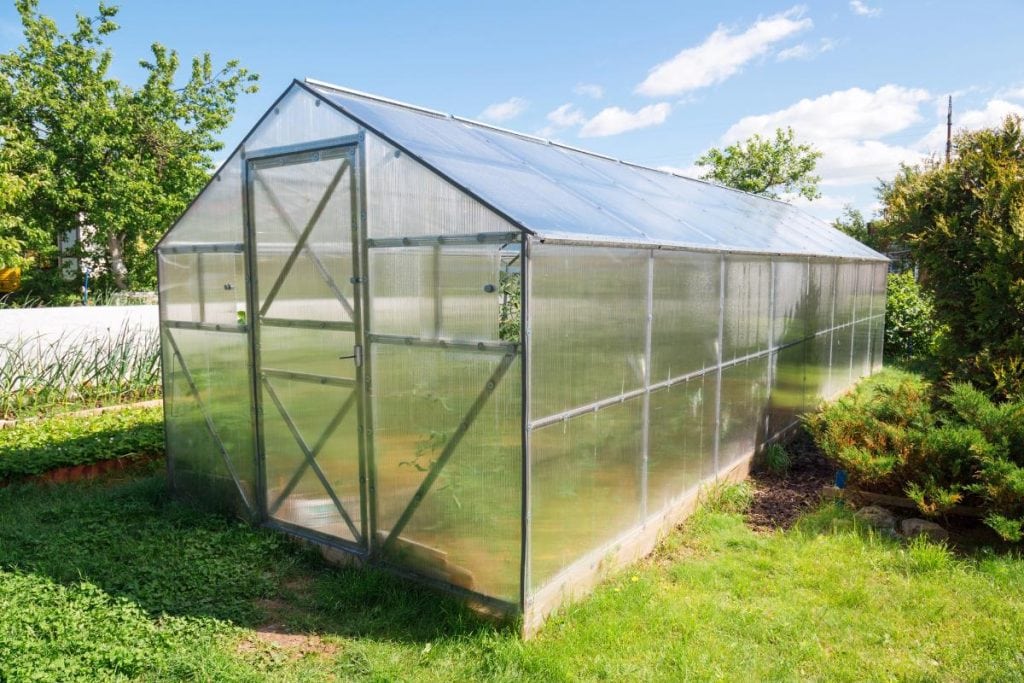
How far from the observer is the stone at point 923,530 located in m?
5.62

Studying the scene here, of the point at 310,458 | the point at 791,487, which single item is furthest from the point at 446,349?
the point at 791,487

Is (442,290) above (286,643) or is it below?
above

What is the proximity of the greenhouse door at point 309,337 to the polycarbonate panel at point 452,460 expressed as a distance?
313mm

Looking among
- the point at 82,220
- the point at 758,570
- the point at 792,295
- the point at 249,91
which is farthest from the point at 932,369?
the point at 249,91

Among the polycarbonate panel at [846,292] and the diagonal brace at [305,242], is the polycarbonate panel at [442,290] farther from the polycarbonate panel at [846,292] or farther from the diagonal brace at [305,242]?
the polycarbonate panel at [846,292]

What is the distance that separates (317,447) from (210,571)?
3.63 ft

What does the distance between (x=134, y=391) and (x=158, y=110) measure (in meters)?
11.6

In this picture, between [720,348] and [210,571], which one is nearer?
[210,571]

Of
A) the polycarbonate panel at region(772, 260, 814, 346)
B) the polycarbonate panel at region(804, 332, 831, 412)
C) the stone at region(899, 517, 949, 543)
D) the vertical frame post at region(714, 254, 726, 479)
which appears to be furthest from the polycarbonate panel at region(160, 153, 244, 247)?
the polycarbonate panel at region(804, 332, 831, 412)

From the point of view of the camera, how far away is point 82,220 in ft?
56.2

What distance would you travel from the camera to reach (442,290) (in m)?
4.31

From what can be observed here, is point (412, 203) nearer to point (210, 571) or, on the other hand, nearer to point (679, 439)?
point (210, 571)

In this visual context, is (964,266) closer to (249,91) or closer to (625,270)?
(625,270)

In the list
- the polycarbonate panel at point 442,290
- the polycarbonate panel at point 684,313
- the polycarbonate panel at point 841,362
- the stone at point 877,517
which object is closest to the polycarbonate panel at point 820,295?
the polycarbonate panel at point 841,362
